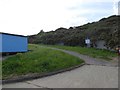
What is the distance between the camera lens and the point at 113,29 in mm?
27844

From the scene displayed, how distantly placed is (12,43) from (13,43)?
0.68 feet

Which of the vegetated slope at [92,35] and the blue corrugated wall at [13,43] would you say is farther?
the vegetated slope at [92,35]

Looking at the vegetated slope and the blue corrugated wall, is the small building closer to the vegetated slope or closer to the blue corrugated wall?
the vegetated slope

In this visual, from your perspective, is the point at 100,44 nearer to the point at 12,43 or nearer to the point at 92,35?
the point at 92,35

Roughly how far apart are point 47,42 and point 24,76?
30.5m

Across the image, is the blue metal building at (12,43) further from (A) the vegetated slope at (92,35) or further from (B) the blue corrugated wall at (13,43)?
(A) the vegetated slope at (92,35)

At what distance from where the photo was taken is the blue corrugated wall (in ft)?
60.9

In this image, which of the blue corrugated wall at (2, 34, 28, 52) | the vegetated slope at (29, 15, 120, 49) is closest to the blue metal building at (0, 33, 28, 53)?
the blue corrugated wall at (2, 34, 28, 52)

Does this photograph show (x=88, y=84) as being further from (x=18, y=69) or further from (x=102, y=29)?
(x=102, y=29)

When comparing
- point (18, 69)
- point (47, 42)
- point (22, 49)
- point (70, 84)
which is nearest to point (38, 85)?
point (70, 84)

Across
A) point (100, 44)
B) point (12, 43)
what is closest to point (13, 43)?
point (12, 43)

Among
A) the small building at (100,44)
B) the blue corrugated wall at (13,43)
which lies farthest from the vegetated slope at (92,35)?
the blue corrugated wall at (13,43)

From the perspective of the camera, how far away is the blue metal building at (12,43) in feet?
60.1

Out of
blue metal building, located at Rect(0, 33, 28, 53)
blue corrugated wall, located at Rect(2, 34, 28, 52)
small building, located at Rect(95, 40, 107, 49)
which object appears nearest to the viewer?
blue metal building, located at Rect(0, 33, 28, 53)
